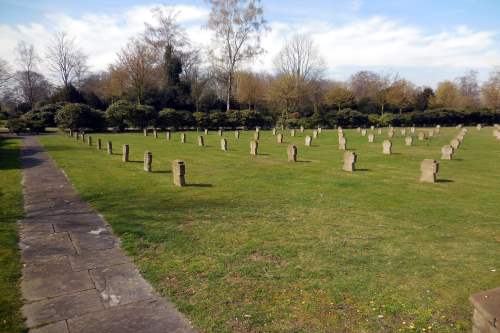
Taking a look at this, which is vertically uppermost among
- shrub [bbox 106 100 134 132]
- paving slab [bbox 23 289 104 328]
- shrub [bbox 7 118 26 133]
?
shrub [bbox 106 100 134 132]

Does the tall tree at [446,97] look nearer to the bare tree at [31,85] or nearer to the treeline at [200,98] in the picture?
the treeline at [200,98]

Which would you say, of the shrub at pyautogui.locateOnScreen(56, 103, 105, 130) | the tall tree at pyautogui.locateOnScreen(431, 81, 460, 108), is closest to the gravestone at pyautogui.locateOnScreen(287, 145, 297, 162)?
the shrub at pyautogui.locateOnScreen(56, 103, 105, 130)

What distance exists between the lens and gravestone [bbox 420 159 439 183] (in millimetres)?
11906

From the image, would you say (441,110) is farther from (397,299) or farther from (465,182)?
(397,299)

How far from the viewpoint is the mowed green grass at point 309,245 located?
13.3 ft

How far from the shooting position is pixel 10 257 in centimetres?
539

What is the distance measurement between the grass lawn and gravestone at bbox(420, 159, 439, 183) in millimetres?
12043

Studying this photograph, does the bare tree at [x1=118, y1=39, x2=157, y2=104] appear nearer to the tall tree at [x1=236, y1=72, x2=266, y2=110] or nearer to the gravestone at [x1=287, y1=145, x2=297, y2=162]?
the tall tree at [x1=236, y1=72, x2=266, y2=110]

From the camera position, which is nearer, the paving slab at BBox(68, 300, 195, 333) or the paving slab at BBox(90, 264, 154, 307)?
the paving slab at BBox(68, 300, 195, 333)

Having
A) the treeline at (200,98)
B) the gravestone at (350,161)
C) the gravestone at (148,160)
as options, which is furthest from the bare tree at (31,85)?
the gravestone at (350,161)

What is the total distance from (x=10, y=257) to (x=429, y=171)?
39.9 feet

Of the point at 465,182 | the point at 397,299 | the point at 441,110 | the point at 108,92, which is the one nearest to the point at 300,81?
the point at 441,110

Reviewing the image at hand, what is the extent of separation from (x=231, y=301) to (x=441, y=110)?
62.6m

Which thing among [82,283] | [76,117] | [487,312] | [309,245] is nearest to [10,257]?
[82,283]
